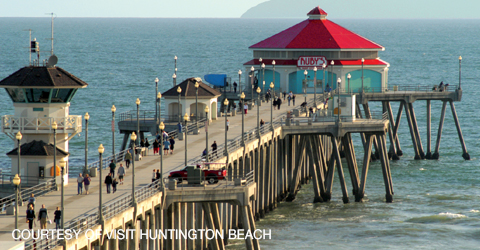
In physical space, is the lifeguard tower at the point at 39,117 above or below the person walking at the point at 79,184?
above

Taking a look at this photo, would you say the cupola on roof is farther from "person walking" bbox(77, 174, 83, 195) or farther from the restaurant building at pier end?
"person walking" bbox(77, 174, 83, 195)

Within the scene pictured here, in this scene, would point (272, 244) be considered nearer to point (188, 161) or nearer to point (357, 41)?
point (188, 161)

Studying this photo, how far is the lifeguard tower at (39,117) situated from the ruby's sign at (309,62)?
4422 centimetres

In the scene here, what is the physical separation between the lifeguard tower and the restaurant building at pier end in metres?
41.7

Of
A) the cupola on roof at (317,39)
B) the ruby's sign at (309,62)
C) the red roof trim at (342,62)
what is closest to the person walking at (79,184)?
the ruby's sign at (309,62)

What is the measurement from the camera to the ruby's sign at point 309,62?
298 feet

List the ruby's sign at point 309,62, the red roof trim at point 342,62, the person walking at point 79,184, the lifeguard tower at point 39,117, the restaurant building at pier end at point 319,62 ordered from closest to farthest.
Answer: the person walking at point 79,184
the lifeguard tower at point 39,117
the restaurant building at pier end at point 319,62
the red roof trim at point 342,62
the ruby's sign at point 309,62

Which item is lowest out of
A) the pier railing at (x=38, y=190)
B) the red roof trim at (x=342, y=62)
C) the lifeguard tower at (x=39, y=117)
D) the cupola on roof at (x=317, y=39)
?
the pier railing at (x=38, y=190)

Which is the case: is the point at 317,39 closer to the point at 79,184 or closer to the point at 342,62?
the point at 342,62

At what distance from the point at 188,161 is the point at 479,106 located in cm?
8723

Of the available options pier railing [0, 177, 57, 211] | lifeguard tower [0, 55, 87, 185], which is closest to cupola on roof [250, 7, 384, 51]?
lifeguard tower [0, 55, 87, 185]

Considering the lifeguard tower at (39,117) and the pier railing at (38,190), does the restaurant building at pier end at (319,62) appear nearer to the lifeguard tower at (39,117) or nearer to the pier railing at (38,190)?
the lifeguard tower at (39,117)

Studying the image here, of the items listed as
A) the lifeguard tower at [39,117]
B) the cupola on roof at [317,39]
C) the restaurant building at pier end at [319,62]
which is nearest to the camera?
the lifeguard tower at [39,117]

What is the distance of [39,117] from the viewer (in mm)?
48875
